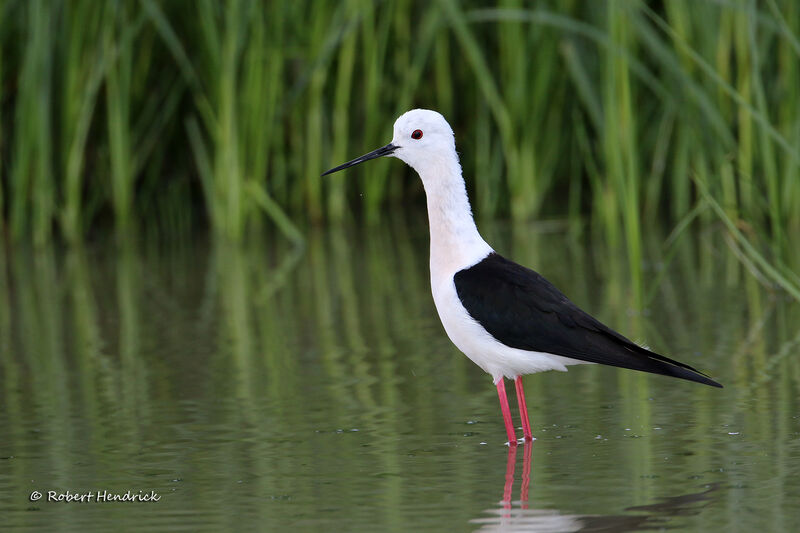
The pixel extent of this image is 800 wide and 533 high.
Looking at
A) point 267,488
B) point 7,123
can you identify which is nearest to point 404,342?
point 267,488

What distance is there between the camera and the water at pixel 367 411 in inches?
140

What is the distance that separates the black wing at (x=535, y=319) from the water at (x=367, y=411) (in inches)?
10.7

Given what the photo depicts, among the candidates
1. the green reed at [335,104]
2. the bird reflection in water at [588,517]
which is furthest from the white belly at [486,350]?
the green reed at [335,104]

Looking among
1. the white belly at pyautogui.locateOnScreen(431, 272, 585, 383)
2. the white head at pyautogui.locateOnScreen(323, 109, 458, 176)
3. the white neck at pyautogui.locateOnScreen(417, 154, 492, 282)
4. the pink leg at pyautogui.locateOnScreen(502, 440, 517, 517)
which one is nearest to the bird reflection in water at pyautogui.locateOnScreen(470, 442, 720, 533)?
the pink leg at pyautogui.locateOnScreen(502, 440, 517, 517)

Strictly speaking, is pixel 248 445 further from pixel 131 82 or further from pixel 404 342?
pixel 131 82

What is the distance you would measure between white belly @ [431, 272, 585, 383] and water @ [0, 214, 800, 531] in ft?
0.73

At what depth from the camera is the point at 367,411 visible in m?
4.73

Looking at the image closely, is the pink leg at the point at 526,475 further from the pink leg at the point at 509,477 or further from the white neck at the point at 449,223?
the white neck at the point at 449,223

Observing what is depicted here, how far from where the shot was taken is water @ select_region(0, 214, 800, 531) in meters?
3.55

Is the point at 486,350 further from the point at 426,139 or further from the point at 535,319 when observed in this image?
the point at 426,139

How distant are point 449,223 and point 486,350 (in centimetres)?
50

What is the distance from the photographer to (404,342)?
6070mm

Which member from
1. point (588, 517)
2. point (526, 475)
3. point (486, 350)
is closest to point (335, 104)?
point (486, 350)

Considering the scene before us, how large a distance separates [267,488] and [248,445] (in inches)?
19.9
